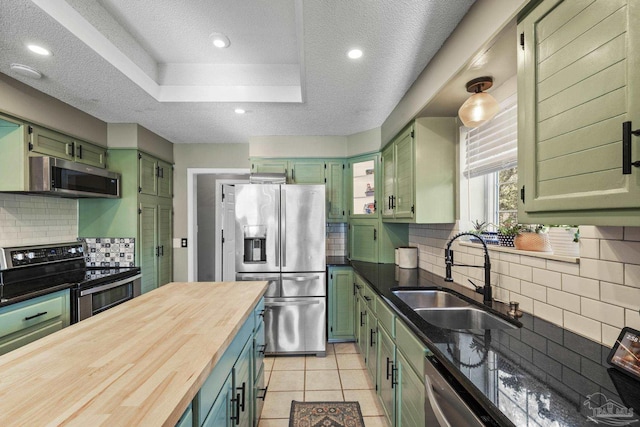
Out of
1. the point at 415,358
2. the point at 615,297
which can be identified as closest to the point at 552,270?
the point at 615,297

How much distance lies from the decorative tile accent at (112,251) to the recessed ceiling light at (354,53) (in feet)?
9.58

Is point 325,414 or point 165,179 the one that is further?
point 165,179

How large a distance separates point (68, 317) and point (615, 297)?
3.26 metres

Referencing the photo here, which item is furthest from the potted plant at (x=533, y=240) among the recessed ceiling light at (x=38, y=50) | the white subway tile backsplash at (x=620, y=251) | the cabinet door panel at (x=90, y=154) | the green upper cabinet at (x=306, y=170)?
the cabinet door panel at (x=90, y=154)

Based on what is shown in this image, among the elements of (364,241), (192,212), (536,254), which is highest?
(192,212)

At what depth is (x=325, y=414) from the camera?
2.19m

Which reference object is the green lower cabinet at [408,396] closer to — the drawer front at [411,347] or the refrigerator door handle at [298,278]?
the drawer front at [411,347]

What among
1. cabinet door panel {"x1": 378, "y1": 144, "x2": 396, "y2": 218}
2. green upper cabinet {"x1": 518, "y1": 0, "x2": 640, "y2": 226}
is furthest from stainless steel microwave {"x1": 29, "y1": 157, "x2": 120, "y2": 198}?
green upper cabinet {"x1": 518, "y1": 0, "x2": 640, "y2": 226}

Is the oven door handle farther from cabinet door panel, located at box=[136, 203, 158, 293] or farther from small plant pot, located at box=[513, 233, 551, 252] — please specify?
small plant pot, located at box=[513, 233, 551, 252]

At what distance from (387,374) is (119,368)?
1547 mm

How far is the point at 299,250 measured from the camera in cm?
322

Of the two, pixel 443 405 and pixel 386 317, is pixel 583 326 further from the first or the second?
pixel 386 317

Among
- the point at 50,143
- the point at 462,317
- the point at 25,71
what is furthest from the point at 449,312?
the point at 50,143

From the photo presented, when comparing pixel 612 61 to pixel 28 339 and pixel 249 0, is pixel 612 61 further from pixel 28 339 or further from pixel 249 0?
pixel 28 339
